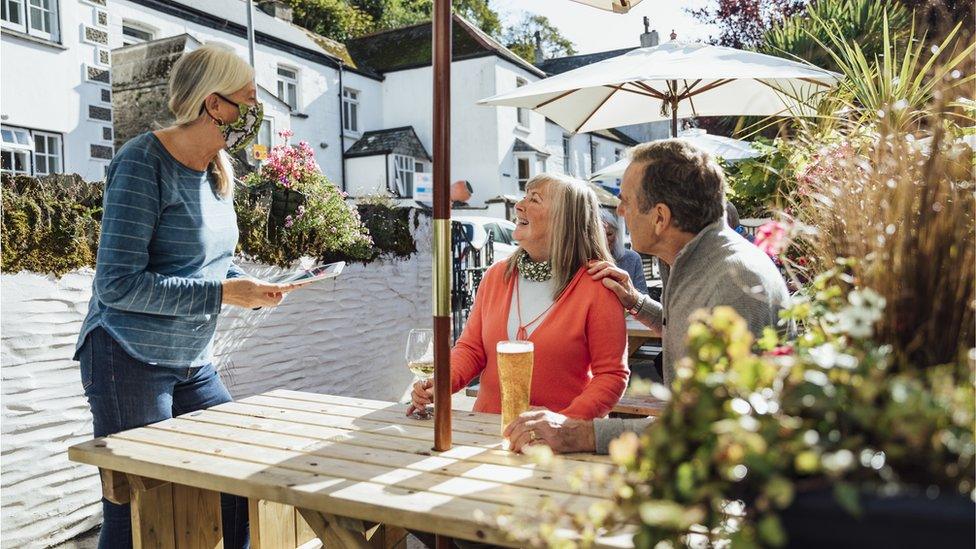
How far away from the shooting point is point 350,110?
25.1 m

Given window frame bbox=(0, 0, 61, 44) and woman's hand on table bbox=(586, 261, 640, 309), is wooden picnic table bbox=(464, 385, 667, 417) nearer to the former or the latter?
woman's hand on table bbox=(586, 261, 640, 309)

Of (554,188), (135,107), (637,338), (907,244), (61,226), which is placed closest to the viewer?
(907,244)

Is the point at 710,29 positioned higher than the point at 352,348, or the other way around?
the point at 710,29

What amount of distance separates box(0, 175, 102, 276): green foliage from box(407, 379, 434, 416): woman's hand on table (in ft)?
6.78

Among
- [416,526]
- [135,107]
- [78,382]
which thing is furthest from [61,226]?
[135,107]

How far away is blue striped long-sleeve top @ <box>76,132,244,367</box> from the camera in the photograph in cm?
212

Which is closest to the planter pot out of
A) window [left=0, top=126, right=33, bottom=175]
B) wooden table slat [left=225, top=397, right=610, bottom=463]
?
wooden table slat [left=225, top=397, right=610, bottom=463]

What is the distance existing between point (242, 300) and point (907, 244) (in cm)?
184

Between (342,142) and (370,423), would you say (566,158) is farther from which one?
(370,423)

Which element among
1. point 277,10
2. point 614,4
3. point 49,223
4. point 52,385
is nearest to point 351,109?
point 277,10

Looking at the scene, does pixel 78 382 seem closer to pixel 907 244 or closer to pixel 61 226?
pixel 61 226

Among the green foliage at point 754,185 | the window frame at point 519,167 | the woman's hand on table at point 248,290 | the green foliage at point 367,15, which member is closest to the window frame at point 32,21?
the green foliage at point 754,185

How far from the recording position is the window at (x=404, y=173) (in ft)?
80.1

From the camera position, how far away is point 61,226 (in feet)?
10.9
